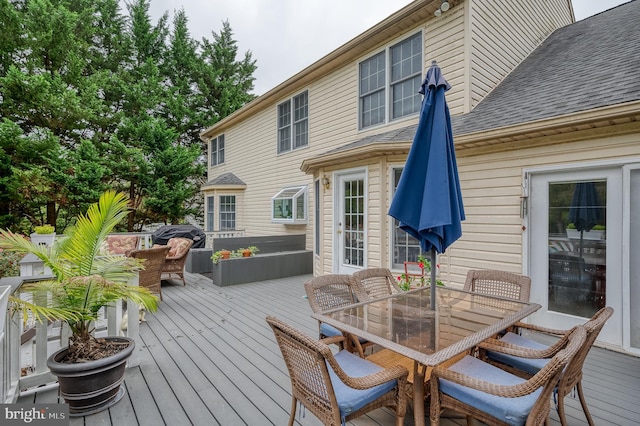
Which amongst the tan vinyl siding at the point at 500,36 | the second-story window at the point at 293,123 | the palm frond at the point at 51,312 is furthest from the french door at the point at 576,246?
the second-story window at the point at 293,123

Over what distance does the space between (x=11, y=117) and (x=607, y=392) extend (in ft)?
54.8

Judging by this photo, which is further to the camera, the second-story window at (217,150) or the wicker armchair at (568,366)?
the second-story window at (217,150)

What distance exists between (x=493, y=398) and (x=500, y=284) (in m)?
1.65

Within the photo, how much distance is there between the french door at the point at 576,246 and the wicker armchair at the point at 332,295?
8.94 feet

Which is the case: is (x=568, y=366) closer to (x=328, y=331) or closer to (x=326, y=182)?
(x=328, y=331)

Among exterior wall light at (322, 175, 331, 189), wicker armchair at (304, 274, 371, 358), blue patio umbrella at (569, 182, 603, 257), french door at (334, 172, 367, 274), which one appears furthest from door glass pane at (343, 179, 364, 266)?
blue patio umbrella at (569, 182, 603, 257)

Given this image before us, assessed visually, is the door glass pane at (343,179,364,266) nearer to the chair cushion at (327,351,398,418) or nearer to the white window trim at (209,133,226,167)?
the chair cushion at (327,351,398,418)

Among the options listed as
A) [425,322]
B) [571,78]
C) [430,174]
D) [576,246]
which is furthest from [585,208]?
[425,322]

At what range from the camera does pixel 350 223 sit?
6.04 m

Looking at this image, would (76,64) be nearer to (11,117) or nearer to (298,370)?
(11,117)

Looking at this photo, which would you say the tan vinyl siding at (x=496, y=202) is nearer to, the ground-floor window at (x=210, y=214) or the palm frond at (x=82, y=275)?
the palm frond at (x=82, y=275)

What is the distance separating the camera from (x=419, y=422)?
1759 mm

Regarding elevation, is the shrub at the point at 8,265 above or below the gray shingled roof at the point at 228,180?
below

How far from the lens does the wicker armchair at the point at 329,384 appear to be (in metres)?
1.59
